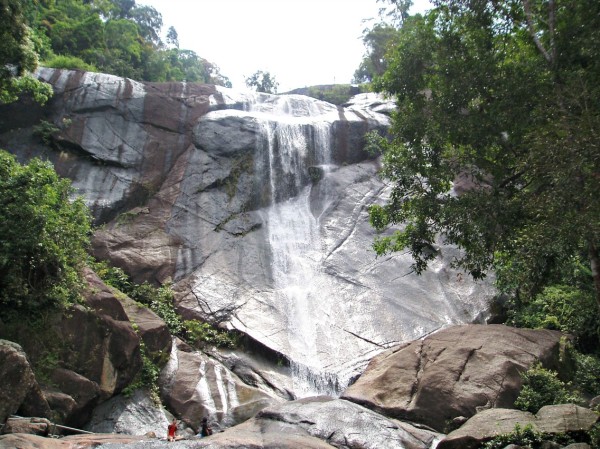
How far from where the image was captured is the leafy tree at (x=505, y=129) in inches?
322

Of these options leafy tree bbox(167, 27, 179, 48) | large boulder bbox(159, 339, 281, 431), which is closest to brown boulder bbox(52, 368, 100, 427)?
large boulder bbox(159, 339, 281, 431)

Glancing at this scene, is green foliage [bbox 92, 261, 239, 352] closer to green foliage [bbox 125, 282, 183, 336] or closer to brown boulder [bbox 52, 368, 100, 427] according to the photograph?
green foliage [bbox 125, 282, 183, 336]

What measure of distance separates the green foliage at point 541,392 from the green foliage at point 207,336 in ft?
29.7

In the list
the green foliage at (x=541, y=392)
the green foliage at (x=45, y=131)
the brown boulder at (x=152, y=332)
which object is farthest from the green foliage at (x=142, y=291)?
the green foliage at (x=541, y=392)

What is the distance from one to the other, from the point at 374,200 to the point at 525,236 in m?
15.6

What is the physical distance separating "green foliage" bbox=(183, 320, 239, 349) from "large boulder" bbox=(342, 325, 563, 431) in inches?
188

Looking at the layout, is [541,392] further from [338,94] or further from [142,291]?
[338,94]

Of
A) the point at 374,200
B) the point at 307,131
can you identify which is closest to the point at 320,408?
the point at 374,200

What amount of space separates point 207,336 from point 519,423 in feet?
34.1

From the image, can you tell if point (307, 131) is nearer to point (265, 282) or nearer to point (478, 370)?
point (265, 282)

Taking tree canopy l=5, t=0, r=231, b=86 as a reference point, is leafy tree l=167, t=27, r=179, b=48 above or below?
above

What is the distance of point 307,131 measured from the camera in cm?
2716

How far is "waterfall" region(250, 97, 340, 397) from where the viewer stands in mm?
17266

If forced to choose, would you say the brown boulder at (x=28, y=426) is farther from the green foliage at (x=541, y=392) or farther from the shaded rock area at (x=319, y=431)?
the green foliage at (x=541, y=392)
